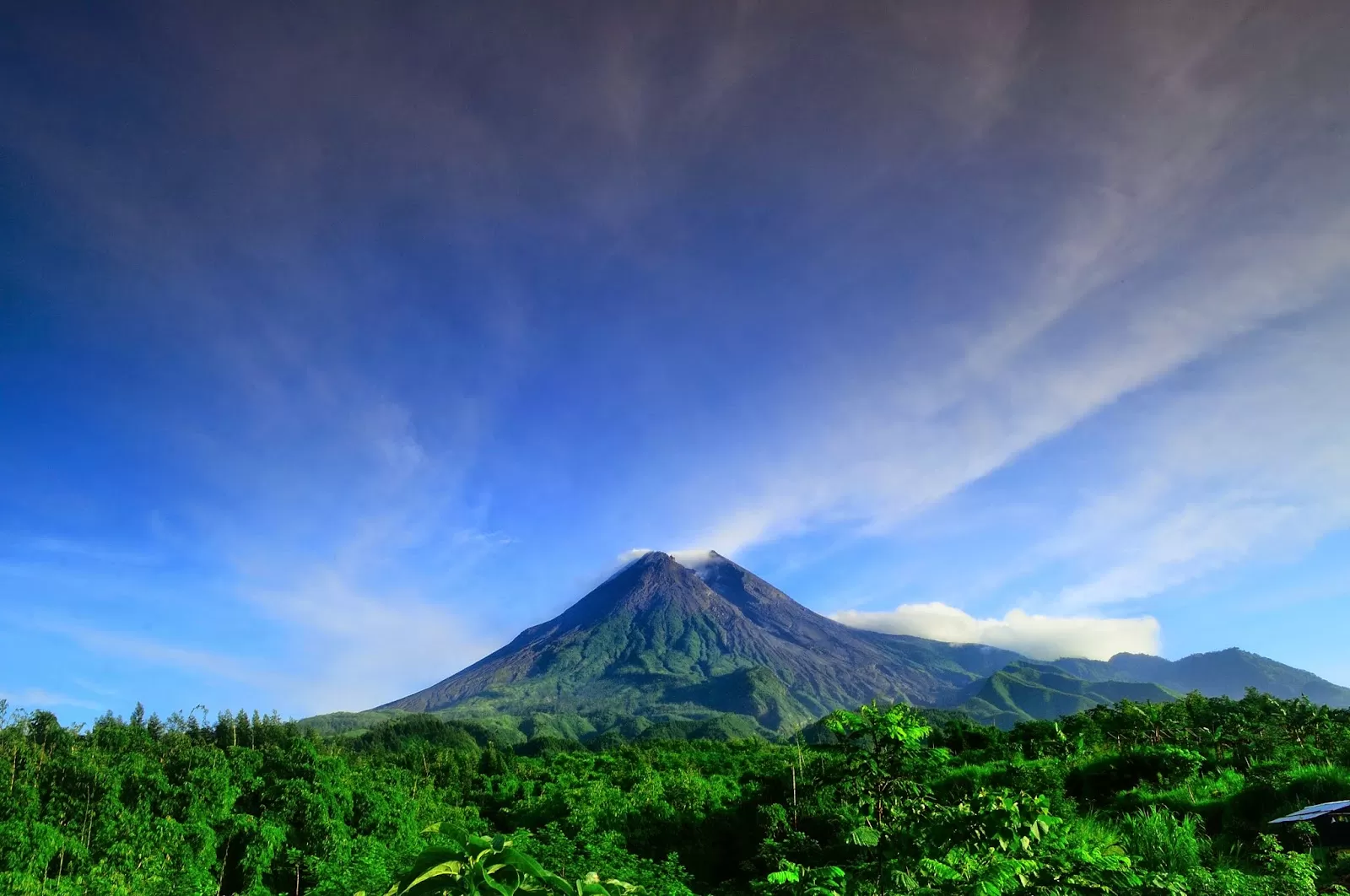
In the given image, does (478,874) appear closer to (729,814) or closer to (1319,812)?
(1319,812)

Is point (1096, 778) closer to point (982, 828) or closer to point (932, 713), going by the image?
point (982, 828)

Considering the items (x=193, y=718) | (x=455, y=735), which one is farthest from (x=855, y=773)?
(x=455, y=735)

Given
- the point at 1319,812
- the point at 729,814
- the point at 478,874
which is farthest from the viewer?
the point at 729,814

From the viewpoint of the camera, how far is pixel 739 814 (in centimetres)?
2366

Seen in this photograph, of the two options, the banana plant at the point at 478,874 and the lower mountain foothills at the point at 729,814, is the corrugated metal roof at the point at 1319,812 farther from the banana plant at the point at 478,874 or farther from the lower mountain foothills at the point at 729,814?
the banana plant at the point at 478,874

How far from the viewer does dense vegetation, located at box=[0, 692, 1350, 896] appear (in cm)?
405

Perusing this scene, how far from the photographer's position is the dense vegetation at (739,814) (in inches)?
159

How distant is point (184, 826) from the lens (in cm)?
1881

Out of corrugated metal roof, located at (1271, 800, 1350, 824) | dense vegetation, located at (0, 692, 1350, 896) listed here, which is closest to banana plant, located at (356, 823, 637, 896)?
dense vegetation, located at (0, 692, 1350, 896)

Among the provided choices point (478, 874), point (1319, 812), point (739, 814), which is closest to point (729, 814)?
point (739, 814)

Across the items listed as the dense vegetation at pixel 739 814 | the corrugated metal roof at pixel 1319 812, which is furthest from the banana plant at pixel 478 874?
the corrugated metal roof at pixel 1319 812

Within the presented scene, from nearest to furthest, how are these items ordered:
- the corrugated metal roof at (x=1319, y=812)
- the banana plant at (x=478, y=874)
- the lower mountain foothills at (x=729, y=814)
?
the banana plant at (x=478, y=874) → the lower mountain foothills at (x=729, y=814) → the corrugated metal roof at (x=1319, y=812)

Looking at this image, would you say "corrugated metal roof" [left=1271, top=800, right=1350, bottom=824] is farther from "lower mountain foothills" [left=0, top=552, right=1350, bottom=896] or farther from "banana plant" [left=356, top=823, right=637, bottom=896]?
"banana plant" [left=356, top=823, right=637, bottom=896]

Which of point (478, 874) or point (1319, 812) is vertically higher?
point (478, 874)
